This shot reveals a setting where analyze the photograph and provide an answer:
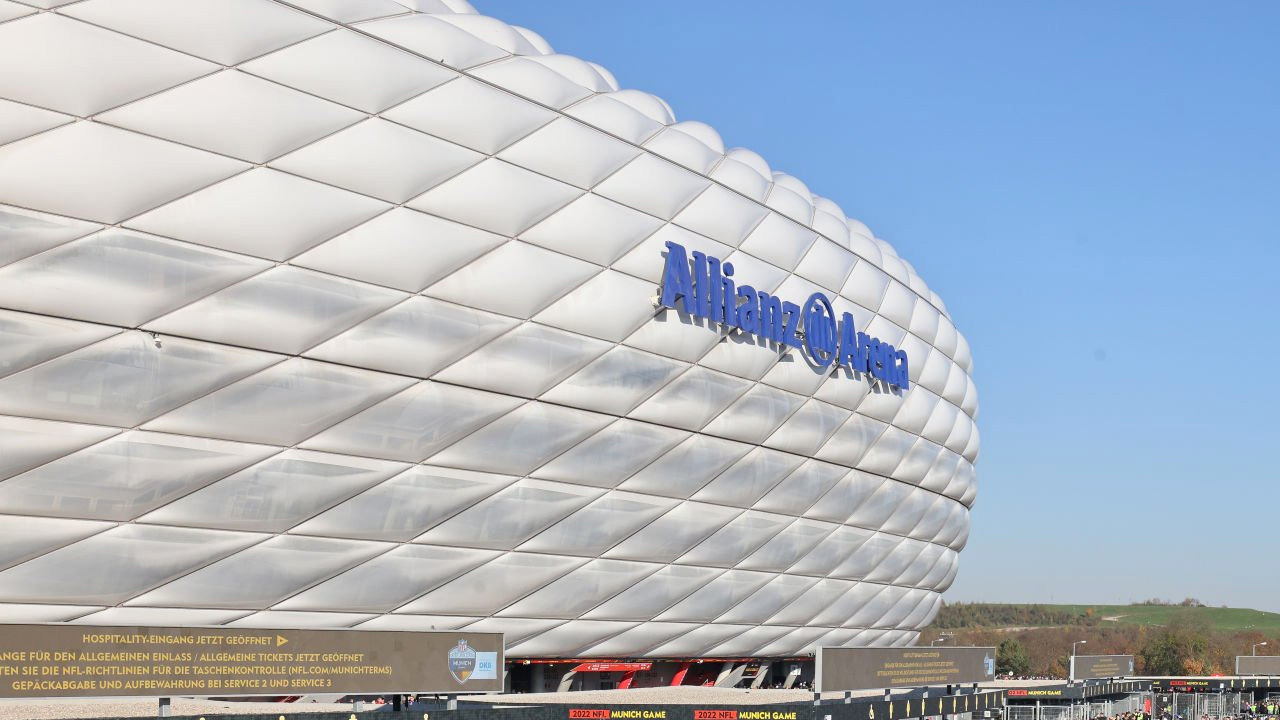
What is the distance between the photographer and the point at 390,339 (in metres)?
24.1

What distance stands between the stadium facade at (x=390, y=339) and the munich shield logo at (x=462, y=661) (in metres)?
5.31

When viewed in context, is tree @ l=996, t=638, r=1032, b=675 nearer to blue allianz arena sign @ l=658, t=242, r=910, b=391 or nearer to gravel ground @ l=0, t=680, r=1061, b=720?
gravel ground @ l=0, t=680, r=1061, b=720

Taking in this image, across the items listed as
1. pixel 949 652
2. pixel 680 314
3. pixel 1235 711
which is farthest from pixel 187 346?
pixel 1235 711

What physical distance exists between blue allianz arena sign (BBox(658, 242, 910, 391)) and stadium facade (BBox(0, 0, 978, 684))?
0.12m

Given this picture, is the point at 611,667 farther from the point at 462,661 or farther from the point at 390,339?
the point at 462,661

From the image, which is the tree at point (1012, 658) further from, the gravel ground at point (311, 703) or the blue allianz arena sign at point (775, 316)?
the blue allianz arena sign at point (775, 316)

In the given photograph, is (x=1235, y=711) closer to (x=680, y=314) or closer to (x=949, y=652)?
(x=949, y=652)

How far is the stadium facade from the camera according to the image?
2038 cm

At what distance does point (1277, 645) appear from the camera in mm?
143875

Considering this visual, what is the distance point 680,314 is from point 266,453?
446 inches

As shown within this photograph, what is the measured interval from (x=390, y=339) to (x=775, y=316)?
13.1 m

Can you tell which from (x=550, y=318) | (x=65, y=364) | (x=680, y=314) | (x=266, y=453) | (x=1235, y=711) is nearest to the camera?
(x=65, y=364)

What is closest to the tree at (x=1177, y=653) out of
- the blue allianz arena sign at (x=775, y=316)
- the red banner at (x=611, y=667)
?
the blue allianz arena sign at (x=775, y=316)

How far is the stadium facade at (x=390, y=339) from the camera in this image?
66.8ft
